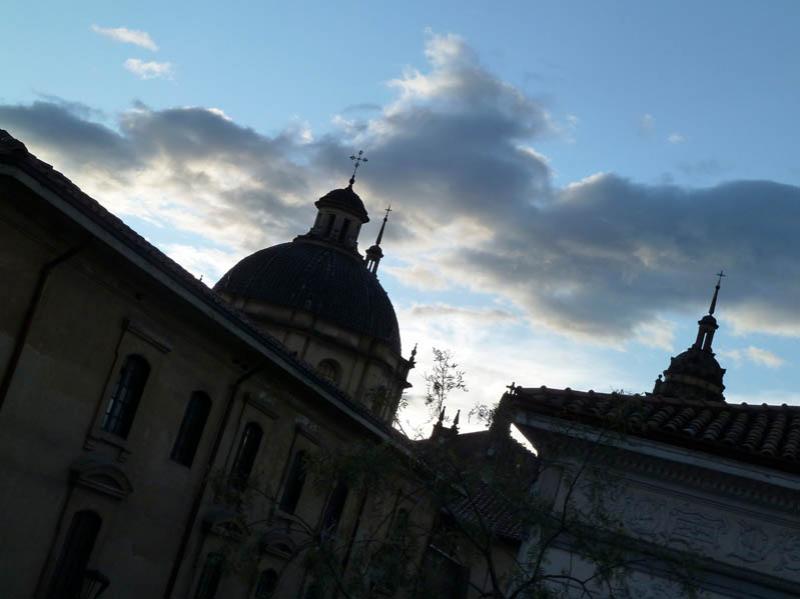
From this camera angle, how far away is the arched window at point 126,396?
20.6 metres

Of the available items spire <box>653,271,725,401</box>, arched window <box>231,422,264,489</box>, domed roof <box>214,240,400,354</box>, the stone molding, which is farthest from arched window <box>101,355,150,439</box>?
spire <box>653,271,725,401</box>

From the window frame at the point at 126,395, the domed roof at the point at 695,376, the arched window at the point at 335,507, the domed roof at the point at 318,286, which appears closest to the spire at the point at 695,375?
the domed roof at the point at 695,376

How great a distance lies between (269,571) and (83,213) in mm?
11910

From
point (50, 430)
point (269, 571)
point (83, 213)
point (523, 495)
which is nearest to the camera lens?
point (523, 495)

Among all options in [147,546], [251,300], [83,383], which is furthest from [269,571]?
[251,300]

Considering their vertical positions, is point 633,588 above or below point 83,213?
below

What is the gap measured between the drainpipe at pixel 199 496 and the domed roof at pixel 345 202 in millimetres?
36058

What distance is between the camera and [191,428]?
23.3 m

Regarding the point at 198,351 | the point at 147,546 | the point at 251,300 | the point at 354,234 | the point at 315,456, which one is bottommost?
the point at 147,546

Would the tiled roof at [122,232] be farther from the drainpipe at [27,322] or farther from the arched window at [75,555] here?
the arched window at [75,555]

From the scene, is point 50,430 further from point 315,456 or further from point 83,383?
point 315,456

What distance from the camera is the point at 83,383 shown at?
1941cm

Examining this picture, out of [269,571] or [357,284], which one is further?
[357,284]

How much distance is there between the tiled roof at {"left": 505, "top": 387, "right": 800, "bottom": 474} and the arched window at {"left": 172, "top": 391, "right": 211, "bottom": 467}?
25.7 feet
